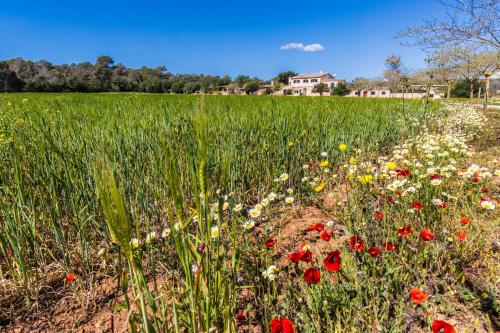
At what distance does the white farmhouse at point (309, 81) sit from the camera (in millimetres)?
77062

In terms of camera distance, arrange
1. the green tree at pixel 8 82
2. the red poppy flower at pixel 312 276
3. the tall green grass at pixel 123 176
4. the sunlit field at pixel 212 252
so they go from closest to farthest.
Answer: the tall green grass at pixel 123 176, the sunlit field at pixel 212 252, the red poppy flower at pixel 312 276, the green tree at pixel 8 82

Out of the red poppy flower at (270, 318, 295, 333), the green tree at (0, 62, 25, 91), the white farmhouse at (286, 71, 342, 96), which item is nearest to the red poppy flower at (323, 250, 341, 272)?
the red poppy flower at (270, 318, 295, 333)

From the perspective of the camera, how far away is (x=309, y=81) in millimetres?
78500

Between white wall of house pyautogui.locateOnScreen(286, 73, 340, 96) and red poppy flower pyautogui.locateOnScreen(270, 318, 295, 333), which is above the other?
white wall of house pyautogui.locateOnScreen(286, 73, 340, 96)

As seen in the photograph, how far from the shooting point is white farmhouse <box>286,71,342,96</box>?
3034 inches

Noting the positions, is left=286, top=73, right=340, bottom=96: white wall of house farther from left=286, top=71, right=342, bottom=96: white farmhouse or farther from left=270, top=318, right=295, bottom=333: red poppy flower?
left=270, top=318, right=295, bottom=333: red poppy flower

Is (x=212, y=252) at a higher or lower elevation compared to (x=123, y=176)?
lower

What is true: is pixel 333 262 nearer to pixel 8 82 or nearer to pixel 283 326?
pixel 283 326

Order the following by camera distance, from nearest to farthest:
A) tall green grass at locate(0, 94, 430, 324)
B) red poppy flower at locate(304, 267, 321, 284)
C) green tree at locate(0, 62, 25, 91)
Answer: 1. tall green grass at locate(0, 94, 430, 324)
2. red poppy flower at locate(304, 267, 321, 284)
3. green tree at locate(0, 62, 25, 91)

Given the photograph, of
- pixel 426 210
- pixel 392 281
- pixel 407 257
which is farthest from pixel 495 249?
pixel 392 281

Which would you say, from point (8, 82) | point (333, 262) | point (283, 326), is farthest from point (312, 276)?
point (8, 82)

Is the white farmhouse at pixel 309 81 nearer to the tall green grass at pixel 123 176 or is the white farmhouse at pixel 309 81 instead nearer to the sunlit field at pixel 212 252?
the tall green grass at pixel 123 176

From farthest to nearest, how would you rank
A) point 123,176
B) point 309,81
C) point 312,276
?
point 309,81, point 123,176, point 312,276

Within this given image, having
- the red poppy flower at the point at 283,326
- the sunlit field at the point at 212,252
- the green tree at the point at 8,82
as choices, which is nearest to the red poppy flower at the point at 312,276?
the sunlit field at the point at 212,252
